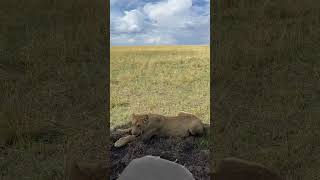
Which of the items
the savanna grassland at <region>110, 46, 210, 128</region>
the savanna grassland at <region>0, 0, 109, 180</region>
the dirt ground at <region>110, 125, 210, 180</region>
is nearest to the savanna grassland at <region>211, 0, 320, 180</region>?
the dirt ground at <region>110, 125, 210, 180</region>

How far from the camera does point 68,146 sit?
1.85 m

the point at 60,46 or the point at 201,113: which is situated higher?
the point at 60,46

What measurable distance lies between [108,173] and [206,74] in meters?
1.06

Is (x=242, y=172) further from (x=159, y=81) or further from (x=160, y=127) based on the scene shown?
(x=159, y=81)

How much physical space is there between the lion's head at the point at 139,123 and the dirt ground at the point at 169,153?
0.06 metres

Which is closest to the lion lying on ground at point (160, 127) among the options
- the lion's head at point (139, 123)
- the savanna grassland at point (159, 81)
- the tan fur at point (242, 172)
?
the lion's head at point (139, 123)

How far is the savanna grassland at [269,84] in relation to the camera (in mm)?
1889

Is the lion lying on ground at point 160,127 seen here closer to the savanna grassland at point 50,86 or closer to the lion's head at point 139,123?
the lion's head at point 139,123

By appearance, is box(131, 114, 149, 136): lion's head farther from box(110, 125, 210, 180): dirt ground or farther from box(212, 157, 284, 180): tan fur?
box(212, 157, 284, 180): tan fur

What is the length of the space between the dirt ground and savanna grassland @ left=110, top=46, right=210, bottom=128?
22 cm

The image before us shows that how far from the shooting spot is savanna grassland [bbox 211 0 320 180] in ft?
6.20

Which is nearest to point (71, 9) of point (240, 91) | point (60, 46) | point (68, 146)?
point (60, 46)

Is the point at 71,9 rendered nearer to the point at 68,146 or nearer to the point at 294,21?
the point at 68,146

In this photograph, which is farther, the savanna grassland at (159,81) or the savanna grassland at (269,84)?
the savanna grassland at (159,81)
